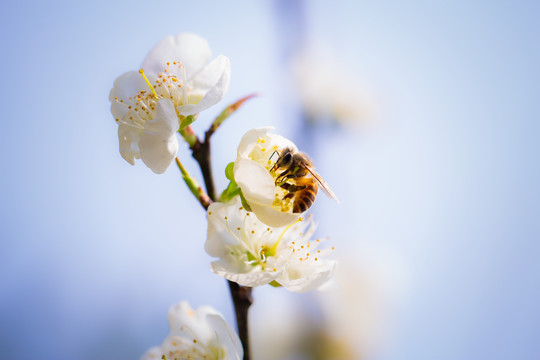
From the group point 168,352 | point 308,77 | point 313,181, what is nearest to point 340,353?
point 168,352

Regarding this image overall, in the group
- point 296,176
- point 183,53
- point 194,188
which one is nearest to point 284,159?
point 296,176

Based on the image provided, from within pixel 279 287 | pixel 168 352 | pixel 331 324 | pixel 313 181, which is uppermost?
pixel 313 181

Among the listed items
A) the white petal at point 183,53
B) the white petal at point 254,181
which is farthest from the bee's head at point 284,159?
the white petal at point 183,53

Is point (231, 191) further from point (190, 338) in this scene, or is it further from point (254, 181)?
point (190, 338)

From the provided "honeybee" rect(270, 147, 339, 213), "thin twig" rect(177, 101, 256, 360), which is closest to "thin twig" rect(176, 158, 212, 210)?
"thin twig" rect(177, 101, 256, 360)

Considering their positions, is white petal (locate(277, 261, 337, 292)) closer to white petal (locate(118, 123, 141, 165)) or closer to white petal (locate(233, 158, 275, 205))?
white petal (locate(233, 158, 275, 205))

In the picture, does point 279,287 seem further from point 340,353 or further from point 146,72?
point 340,353
